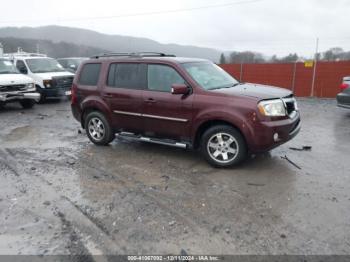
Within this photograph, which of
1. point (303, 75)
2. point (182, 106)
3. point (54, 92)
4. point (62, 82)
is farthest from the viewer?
point (303, 75)

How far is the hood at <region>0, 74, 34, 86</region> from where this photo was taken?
1131cm

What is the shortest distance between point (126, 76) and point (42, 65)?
9.59 metres

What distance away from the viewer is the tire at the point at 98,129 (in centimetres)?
671

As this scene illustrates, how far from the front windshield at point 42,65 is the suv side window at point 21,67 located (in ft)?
0.69

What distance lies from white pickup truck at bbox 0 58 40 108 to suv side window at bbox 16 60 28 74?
117 centimetres

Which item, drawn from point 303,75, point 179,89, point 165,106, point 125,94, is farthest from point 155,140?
point 303,75

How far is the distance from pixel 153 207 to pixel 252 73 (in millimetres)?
14820

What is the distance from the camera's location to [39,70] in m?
13.9

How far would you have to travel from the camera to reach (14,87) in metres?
11.6

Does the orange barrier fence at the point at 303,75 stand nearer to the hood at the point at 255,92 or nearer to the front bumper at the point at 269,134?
the hood at the point at 255,92

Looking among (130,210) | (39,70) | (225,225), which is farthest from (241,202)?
(39,70)

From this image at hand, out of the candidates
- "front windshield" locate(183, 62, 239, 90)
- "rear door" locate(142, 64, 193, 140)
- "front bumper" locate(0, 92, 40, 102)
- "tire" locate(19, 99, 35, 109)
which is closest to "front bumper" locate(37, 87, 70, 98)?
→ "tire" locate(19, 99, 35, 109)

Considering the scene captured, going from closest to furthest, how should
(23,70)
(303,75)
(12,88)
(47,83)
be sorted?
1. (12,88)
2. (47,83)
3. (23,70)
4. (303,75)

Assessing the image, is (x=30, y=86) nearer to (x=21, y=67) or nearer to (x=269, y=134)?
(x=21, y=67)
